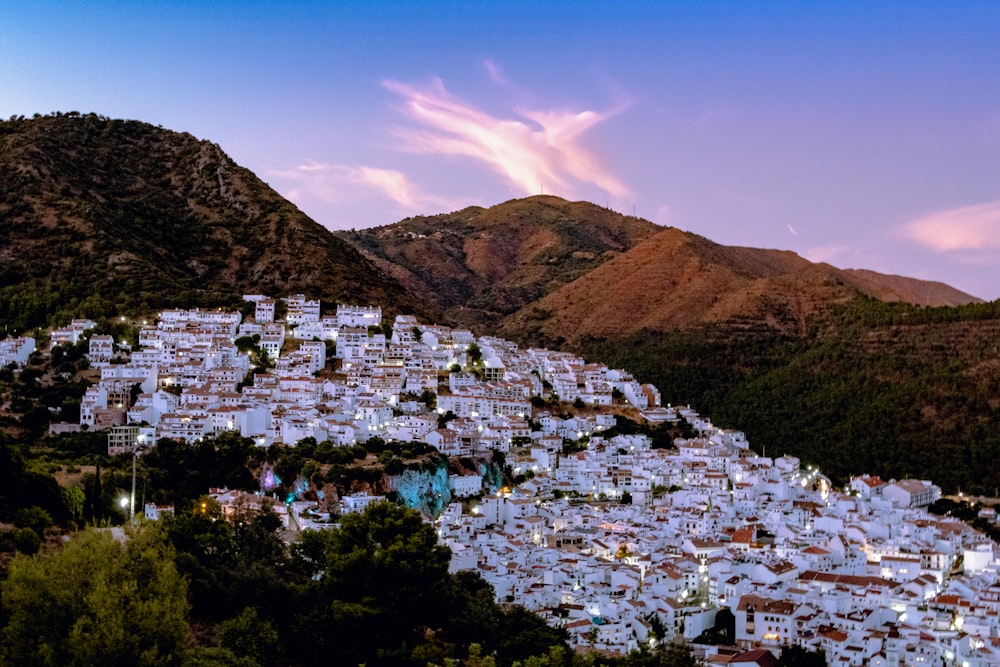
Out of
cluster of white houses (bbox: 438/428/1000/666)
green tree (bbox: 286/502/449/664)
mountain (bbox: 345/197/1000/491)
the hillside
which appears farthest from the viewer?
the hillside

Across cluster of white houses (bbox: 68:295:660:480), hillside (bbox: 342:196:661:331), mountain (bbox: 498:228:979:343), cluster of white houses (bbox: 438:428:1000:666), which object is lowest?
cluster of white houses (bbox: 438:428:1000:666)

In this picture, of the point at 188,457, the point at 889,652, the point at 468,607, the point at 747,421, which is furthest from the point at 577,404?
the point at 468,607

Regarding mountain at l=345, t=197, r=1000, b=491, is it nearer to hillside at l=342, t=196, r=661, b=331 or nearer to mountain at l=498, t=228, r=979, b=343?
mountain at l=498, t=228, r=979, b=343

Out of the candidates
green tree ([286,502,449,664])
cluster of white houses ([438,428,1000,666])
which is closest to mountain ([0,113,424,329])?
cluster of white houses ([438,428,1000,666])

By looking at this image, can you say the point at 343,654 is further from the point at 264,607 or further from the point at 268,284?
the point at 268,284

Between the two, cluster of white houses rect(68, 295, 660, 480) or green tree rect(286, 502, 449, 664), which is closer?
green tree rect(286, 502, 449, 664)

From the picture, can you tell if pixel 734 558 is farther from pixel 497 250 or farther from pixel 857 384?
pixel 497 250

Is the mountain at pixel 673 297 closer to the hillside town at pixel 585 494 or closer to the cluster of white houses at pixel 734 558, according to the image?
the hillside town at pixel 585 494
